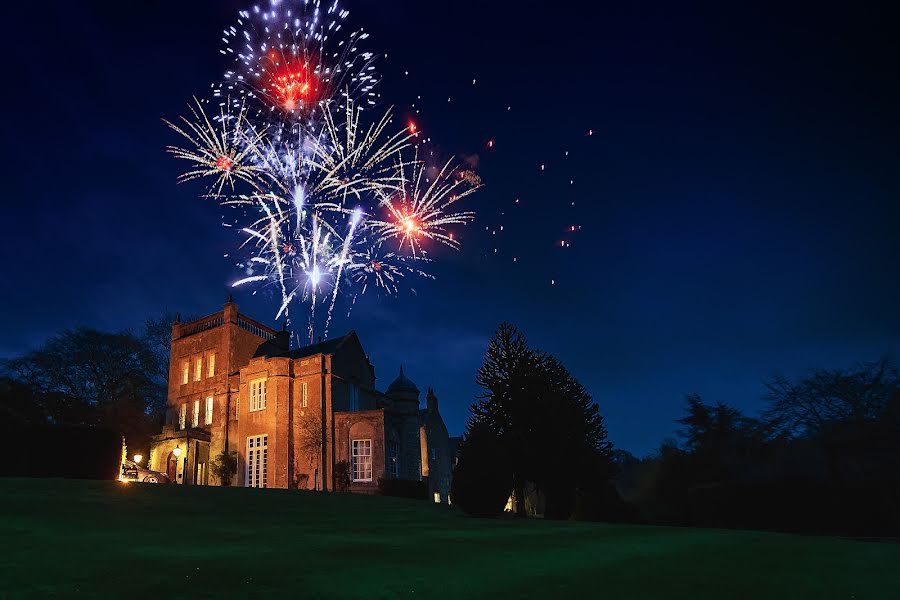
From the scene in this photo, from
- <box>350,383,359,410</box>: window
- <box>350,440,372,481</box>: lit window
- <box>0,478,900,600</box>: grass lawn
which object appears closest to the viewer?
<box>0,478,900,600</box>: grass lawn

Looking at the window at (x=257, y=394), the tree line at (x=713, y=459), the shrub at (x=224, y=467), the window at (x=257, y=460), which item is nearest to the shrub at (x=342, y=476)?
the window at (x=257, y=460)

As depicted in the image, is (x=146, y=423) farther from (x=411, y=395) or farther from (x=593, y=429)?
(x=593, y=429)

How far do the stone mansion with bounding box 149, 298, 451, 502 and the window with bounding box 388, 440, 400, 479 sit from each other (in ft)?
0.25

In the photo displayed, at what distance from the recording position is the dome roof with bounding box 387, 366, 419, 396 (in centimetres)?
5125

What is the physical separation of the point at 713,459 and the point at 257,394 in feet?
107

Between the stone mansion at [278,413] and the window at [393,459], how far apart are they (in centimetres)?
7

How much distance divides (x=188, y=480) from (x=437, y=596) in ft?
143

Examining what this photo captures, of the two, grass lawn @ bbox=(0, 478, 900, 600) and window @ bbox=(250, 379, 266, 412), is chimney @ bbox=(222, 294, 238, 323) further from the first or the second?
grass lawn @ bbox=(0, 478, 900, 600)

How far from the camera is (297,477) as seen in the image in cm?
4053

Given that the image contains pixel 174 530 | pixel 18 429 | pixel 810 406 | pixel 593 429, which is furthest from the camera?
pixel 810 406

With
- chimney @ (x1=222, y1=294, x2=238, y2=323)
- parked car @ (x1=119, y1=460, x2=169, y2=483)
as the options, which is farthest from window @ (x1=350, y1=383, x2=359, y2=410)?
parked car @ (x1=119, y1=460, x2=169, y2=483)

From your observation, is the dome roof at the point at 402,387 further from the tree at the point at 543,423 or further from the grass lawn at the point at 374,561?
the grass lawn at the point at 374,561

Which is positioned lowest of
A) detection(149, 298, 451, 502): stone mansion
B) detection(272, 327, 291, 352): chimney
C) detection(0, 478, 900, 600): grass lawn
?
detection(0, 478, 900, 600): grass lawn


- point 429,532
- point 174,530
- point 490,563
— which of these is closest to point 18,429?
point 174,530
